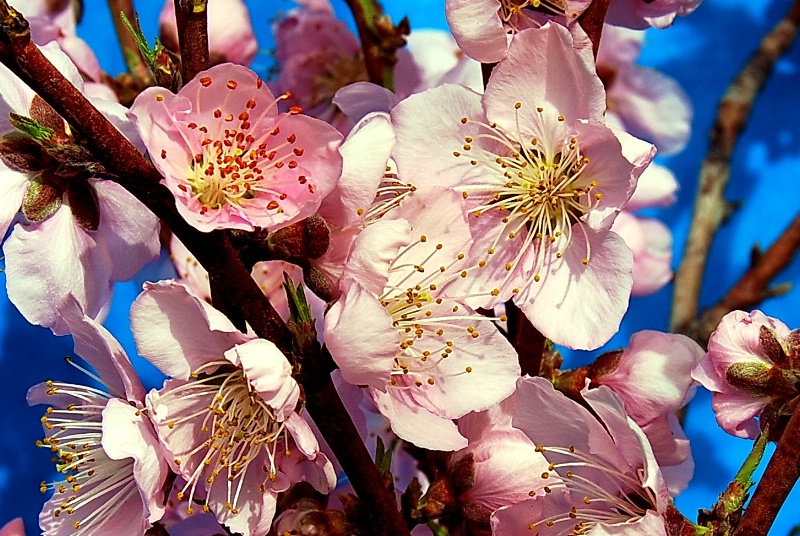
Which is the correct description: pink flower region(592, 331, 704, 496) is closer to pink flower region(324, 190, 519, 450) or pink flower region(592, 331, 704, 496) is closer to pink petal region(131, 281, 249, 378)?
pink flower region(324, 190, 519, 450)

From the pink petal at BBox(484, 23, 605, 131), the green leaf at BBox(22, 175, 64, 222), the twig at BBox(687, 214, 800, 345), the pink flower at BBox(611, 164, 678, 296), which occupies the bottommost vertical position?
the twig at BBox(687, 214, 800, 345)

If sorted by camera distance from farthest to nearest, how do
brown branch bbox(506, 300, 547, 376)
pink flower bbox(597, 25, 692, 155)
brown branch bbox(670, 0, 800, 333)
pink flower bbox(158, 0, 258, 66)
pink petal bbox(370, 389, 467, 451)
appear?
brown branch bbox(670, 0, 800, 333)
pink flower bbox(597, 25, 692, 155)
pink flower bbox(158, 0, 258, 66)
brown branch bbox(506, 300, 547, 376)
pink petal bbox(370, 389, 467, 451)

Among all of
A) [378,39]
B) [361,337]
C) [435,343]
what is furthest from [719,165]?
[361,337]

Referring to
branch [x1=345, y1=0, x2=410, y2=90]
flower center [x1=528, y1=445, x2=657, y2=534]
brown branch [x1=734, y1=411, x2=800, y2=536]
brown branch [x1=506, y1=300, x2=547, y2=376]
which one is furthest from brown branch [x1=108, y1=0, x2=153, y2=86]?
brown branch [x1=734, y1=411, x2=800, y2=536]

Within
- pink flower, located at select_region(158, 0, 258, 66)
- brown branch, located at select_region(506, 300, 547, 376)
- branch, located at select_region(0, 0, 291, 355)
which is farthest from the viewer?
pink flower, located at select_region(158, 0, 258, 66)

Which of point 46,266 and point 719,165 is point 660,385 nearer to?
point 46,266

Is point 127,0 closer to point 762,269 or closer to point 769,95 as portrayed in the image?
point 762,269
